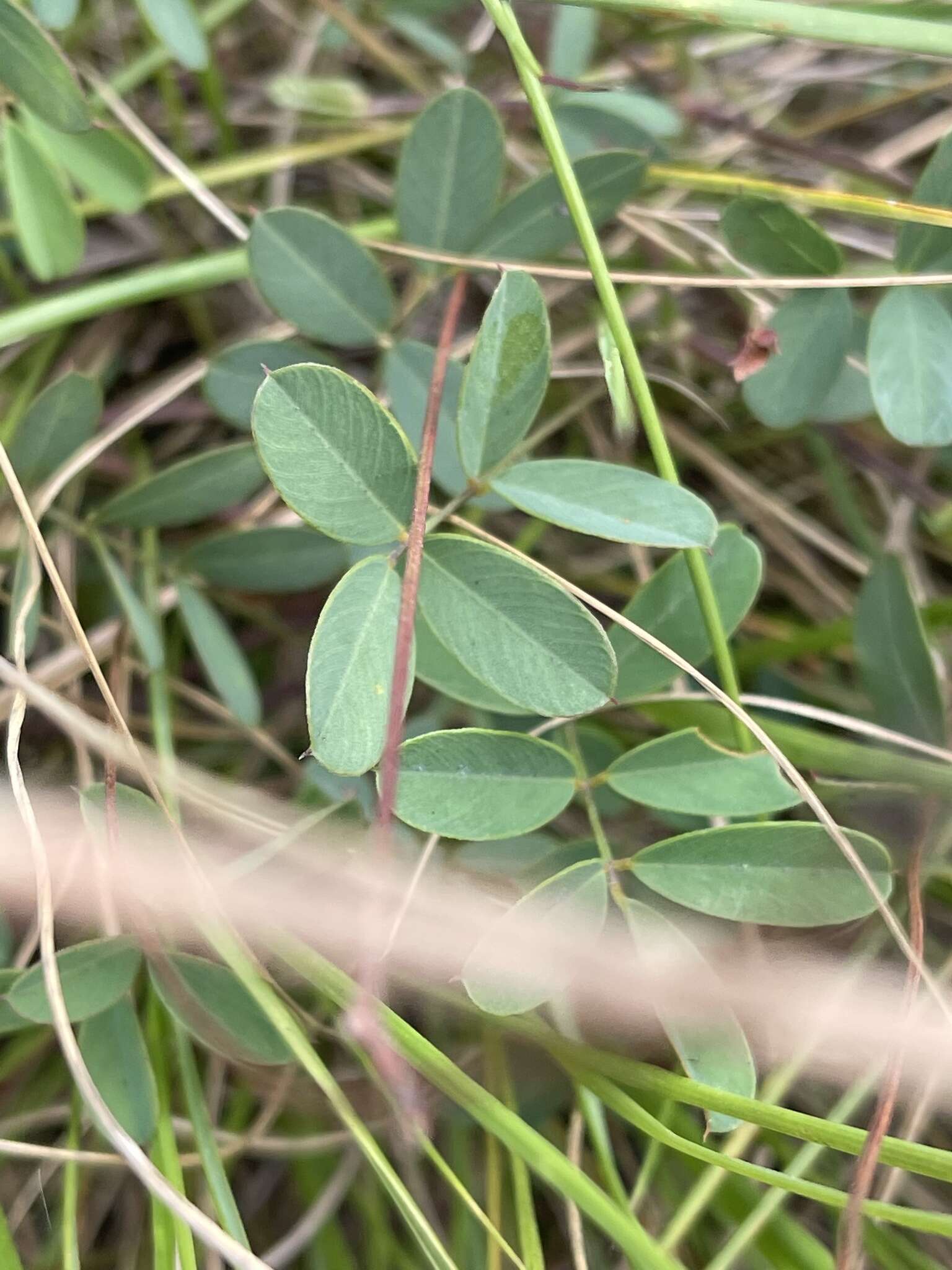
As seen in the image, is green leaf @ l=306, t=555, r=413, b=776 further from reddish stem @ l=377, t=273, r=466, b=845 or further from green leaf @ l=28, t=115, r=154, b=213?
green leaf @ l=28, t=115, r=154, b=213

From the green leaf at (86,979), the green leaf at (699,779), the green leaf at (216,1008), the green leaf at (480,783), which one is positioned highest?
the green leaf at (480,783)

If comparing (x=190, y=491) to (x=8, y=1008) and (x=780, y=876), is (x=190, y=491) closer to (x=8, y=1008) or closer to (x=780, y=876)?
(x=8, y=1008)

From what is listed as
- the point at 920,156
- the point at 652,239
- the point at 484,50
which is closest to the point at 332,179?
the point at 484,50

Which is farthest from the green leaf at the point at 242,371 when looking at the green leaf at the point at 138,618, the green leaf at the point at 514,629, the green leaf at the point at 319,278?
the green leaf at the point at 514,629

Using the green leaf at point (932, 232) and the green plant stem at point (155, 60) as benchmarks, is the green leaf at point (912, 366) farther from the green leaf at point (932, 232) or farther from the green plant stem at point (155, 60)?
the green plant stem at point (155, 60)

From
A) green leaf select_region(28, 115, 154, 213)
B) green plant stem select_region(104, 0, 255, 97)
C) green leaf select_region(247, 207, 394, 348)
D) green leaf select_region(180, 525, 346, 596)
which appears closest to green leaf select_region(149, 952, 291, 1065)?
green leaf select_region(180, 525, 346, 596)
